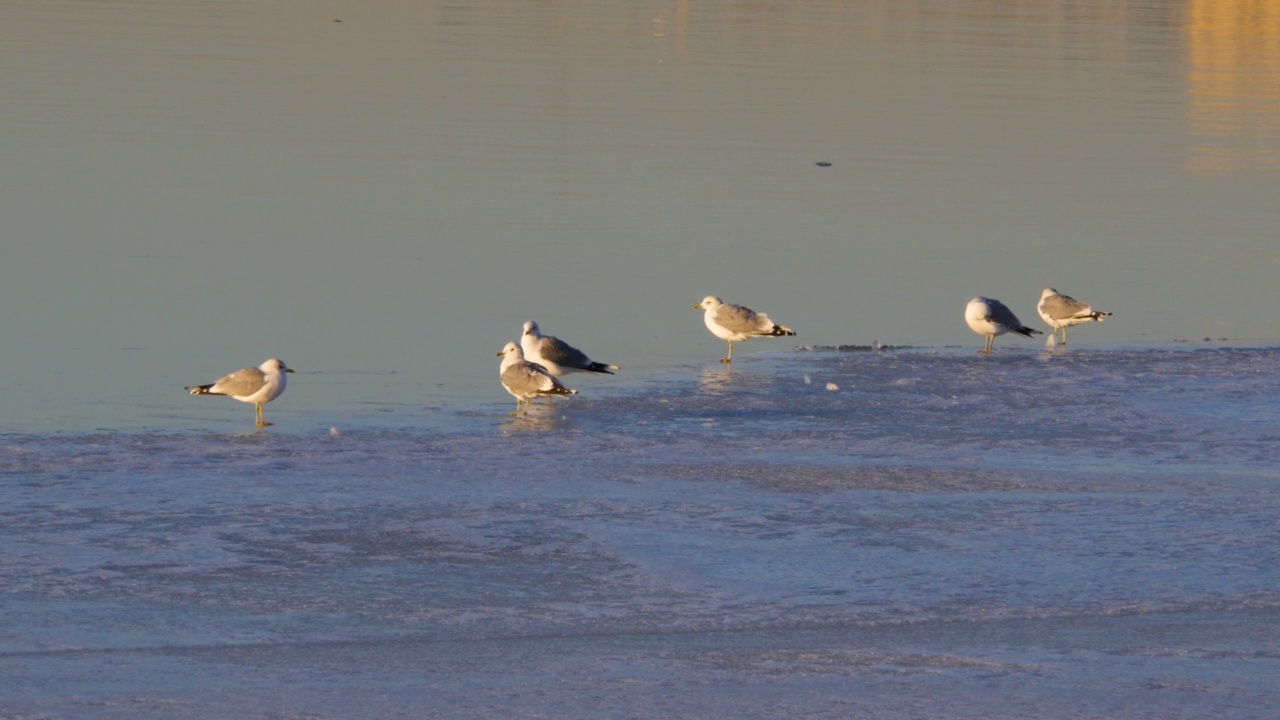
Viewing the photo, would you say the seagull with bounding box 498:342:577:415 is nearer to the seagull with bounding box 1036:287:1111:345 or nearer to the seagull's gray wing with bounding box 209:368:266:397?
the seagull's gray wing with bounding box 209:368:266:397

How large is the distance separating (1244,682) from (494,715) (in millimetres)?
2351

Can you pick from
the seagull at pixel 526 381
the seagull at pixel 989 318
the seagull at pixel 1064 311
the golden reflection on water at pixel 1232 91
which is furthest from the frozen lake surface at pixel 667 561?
the golden reflection on water at pixel 1232 91

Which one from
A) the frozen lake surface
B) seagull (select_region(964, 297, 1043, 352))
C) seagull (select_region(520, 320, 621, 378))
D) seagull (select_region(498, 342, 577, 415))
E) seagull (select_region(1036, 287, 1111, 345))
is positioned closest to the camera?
the frozen lake surface

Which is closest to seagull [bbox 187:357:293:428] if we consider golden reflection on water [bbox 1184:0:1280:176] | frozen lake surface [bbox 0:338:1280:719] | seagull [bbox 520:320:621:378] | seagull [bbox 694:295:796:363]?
frozen lake surface [bbox 0:338:1280:719]

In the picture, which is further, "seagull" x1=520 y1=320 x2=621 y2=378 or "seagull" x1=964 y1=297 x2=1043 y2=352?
"seagull" x1=964 y1=297 x2=1043 y2=352

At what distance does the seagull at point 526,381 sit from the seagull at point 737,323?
70.5 inches

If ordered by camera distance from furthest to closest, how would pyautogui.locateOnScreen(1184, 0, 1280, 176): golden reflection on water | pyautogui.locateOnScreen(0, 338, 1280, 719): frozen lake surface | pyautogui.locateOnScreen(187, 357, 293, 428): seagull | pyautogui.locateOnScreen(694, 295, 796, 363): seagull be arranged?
A: pyautogui.locateOnScreen(1184, 0, 1280, 176): golden reflection on water < pyautogui.locateOnScreen(694, 295, 796, 363): seagull < pyautogui.locateOnScreen(187, 357, 293, 428): seagull < pyautogui.locateOnScreen(0, 338, 1280, 719): frozen lake surface

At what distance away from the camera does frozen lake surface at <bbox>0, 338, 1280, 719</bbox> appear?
21.0 feet

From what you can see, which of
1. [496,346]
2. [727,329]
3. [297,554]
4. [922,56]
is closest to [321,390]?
[496,346]

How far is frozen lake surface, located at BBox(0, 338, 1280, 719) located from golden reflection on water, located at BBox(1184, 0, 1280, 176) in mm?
14695

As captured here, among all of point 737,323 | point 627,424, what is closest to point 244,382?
point 627,424

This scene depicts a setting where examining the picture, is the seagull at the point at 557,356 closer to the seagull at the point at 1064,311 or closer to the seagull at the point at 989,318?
the seagull at the point at 989,318

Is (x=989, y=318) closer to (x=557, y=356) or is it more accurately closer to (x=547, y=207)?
(x=557, y=356)

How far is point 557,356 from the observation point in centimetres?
1164
